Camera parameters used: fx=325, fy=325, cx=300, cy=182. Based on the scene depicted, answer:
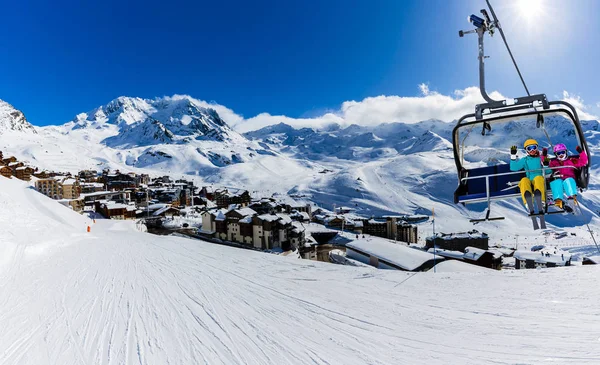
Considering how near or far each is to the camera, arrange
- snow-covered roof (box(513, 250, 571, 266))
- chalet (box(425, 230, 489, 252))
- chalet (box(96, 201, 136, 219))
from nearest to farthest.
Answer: snow-covered roof (box(513, 250, 571, 266)), chalet (box(425, 230, 489, 252)), chalet (box(96, 201, 136, 219))

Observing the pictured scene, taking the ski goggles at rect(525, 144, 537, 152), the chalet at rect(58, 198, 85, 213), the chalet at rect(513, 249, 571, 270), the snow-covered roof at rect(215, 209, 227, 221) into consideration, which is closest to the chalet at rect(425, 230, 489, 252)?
the chalet at rect(513, 249, 571, 270)

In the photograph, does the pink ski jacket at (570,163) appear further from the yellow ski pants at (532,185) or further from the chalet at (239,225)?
the chalet at (239,225)

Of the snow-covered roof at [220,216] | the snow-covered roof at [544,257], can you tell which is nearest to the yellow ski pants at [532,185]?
the snow-covered roof at [544,257]

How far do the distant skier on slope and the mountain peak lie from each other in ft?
683

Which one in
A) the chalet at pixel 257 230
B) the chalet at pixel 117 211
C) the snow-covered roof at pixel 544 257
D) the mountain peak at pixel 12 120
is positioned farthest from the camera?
the mountain peak at pixel 12 120

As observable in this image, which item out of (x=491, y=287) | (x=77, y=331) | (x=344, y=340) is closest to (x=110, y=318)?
→ (x=77, y=331)

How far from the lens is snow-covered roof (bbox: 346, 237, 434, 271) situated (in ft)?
35.9

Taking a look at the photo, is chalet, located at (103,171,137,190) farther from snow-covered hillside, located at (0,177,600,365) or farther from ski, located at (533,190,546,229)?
ski, located at (533,190,546,229)

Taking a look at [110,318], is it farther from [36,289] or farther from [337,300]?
[337,300]

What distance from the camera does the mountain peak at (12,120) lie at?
6393 inches

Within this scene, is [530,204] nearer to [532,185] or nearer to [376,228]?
[532,185]

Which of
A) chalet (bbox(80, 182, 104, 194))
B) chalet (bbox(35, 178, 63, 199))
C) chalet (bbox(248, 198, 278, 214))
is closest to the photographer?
chalet (bbox(248, 198, 278, 214))

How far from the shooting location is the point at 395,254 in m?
12.3

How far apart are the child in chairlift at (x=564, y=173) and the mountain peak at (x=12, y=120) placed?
685 ft
